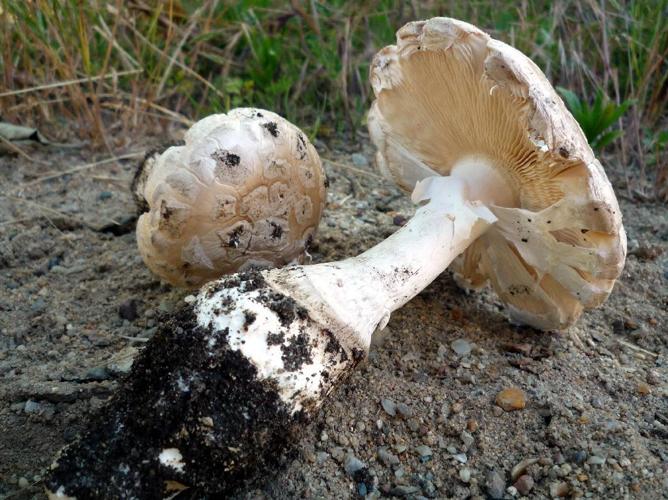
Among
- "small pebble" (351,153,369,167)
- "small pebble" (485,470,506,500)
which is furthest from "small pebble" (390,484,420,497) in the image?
"small pebble" (351,153,369,167)

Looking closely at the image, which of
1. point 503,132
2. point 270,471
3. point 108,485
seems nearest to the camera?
point 108,485

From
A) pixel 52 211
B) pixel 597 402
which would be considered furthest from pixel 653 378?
pixel 52 211

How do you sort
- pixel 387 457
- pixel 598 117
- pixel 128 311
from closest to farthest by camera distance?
pixel 387 457 → pixel 128 311 → pixel 598 117

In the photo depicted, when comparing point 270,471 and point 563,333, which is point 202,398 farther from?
point 563,333

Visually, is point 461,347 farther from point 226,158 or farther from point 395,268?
point 226,158

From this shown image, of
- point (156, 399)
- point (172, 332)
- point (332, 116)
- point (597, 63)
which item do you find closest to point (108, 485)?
point (156, 399)

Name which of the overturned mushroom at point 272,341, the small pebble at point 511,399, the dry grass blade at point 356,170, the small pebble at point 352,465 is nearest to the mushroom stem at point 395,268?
the overturned mushroom at point 272,341
